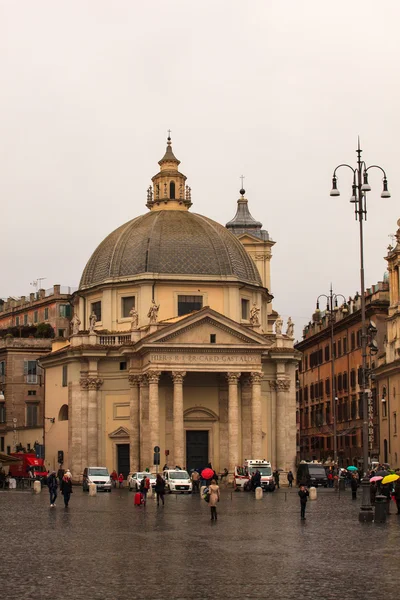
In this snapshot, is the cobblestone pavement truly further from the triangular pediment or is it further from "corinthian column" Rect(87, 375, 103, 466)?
"corinthian column" Rect(87, 375, 103, 466)

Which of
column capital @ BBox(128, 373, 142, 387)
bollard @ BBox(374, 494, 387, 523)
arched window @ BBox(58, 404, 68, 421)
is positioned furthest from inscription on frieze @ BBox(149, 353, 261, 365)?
bollard @ BBox(374, 494, 387, 523)

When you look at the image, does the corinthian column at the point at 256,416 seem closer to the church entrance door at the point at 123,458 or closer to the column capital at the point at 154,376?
the column capital at the point at 154,376

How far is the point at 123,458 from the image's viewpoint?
78.4 m

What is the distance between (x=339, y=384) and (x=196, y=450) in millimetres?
28259

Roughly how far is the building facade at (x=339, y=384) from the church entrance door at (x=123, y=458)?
15795 millimetres

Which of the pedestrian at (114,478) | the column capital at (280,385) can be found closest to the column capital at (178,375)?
the pedestrian at (114,478)

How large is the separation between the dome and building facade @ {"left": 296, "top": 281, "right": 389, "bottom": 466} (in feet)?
35.6

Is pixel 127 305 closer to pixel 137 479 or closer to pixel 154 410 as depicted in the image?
pixel 154 410

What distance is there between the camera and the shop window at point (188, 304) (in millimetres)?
79625

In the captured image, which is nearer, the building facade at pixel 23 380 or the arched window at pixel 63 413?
the arched window at pixel 63 413

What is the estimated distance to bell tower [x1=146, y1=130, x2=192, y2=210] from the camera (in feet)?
280

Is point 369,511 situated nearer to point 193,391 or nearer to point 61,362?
point 193,391

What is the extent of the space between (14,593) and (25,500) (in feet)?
122

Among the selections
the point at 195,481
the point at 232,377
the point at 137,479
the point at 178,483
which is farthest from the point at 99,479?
the point at 232,377
